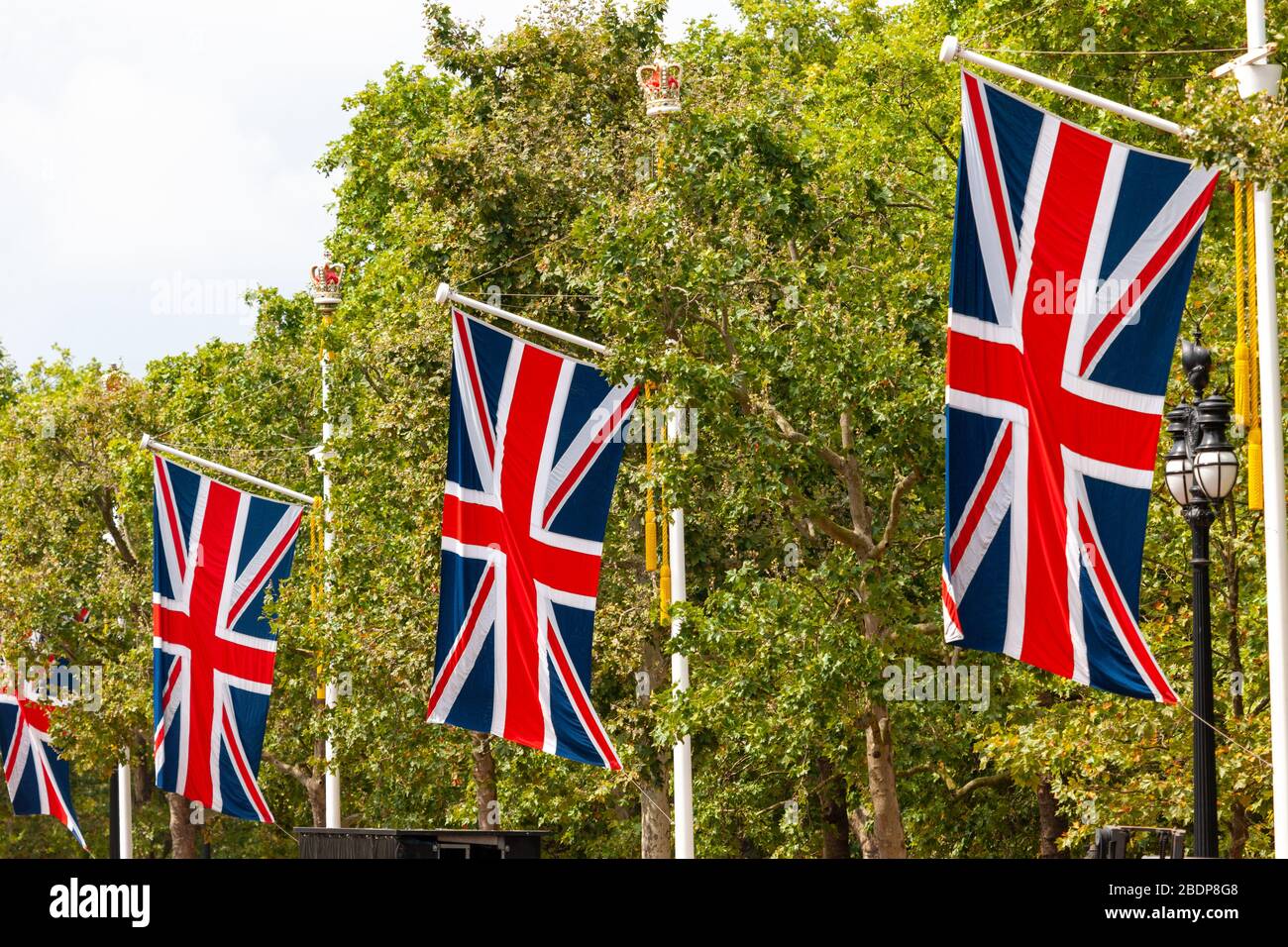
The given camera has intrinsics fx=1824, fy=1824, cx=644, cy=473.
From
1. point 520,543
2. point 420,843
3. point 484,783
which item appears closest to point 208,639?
point 484,783

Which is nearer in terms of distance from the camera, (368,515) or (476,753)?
(476,753)

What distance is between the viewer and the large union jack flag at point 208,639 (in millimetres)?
25016

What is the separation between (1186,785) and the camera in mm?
17438

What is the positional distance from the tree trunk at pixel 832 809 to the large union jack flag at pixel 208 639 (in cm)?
777

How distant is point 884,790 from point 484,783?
1060cm

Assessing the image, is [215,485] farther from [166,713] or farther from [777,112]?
[777,112]

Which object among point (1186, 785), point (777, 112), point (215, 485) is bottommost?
point (1186, 785)

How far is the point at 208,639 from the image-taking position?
2516 centimetres

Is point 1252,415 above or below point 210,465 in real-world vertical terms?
below

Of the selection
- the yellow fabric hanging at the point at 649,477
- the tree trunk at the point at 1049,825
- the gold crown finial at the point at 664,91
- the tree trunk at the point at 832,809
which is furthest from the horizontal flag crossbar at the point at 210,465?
the tree trunk at the point at 1049,825

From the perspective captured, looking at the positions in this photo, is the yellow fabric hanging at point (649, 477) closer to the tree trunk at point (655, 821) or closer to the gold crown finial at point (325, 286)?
the tree trunk at point (655, 821)

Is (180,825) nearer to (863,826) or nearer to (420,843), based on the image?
(863,826)

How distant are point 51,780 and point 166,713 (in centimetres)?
1596
